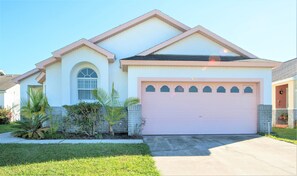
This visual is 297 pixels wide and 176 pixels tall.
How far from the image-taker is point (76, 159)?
232 inches

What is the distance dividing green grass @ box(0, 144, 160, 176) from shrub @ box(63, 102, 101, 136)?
218cm

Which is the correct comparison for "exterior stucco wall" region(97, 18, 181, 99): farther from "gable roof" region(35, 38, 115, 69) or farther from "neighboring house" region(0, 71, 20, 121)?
"neighboring house" region(0, 71, 20, 121)

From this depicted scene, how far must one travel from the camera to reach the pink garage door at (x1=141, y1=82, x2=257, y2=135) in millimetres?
10227

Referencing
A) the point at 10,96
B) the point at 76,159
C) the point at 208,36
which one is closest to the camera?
the point at 76,159

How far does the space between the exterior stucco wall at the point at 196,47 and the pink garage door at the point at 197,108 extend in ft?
6.40

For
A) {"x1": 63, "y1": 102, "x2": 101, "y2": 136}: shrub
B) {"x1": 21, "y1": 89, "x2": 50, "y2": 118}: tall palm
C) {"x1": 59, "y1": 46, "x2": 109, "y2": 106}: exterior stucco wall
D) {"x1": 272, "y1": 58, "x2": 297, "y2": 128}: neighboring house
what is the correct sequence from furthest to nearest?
{"x1": 272, "y1": 58, "x2": 297, "y2": 128}: neighboring house → {"x1": 59, "y1": 46, "x2": 109, "y2": 106}: exterior stucco wall → {"x1": 63, "y1": 102, "x2": 101, "y2": 136}: shrub → {"x1": 21, "y1": 89, "x2": 50, "y2": 118}: tall palm

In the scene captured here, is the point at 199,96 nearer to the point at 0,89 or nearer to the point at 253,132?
the point at 253,132

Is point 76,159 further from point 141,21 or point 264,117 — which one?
point 264,117

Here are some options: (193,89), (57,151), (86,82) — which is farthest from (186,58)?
(57,151)

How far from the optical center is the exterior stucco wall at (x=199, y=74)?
10.1 metres

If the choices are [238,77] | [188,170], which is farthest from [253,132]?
[188,170]

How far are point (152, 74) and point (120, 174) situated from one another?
607 centimetres

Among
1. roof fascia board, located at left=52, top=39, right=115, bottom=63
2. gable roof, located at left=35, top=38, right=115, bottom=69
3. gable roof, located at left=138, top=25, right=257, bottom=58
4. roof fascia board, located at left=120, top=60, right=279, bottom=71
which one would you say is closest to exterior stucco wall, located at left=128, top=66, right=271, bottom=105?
roof fascia board, located at left=120, top=60, right=279, bottom=71

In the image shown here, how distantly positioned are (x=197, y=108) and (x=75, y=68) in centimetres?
691
